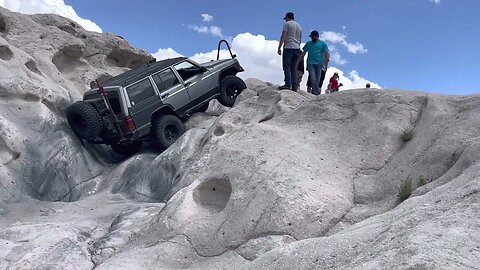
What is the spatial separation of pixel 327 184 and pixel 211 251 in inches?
77.6

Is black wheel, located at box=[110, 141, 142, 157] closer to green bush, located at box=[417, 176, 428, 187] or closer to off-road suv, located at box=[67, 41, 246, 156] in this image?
off-road suv, located at box=[67, 41, 246, 156]

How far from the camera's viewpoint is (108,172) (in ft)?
38.4

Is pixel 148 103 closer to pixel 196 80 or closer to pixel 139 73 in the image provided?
pixel 139 73

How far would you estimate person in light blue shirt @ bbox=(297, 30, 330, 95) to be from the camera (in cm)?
1205

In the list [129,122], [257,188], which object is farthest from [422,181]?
[129,122]

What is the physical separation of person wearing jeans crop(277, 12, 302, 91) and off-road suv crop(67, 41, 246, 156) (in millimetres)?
2181

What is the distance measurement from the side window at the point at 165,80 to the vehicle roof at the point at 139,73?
153mm

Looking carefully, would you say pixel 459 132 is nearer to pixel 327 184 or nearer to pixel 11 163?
pixel 327 184

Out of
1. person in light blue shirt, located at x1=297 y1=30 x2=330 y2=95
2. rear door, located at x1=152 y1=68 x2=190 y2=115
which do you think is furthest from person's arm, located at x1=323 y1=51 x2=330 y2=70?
rear door, located at x1=152 y1=68 x2=190 y2=115

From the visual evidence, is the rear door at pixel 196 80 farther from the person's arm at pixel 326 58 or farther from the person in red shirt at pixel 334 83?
the person in red shirt at pixel 334 83

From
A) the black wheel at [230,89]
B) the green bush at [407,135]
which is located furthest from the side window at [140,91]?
the green bush at [407,135]

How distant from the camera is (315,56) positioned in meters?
12.1

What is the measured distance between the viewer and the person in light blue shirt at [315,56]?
12047 millimetres

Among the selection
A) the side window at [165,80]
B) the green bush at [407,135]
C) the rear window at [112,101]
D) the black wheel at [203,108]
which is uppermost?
the side window at [165,80]
